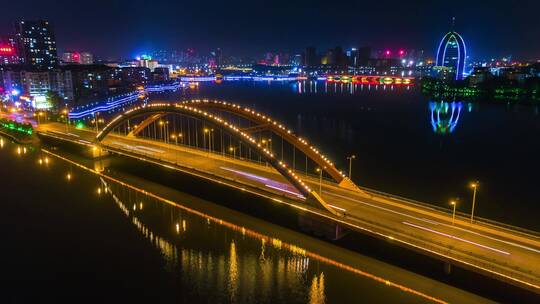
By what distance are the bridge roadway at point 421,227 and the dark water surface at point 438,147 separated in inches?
404

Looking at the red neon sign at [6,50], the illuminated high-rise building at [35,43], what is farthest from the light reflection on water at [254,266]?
the illuminated high-rise building at [35,43]

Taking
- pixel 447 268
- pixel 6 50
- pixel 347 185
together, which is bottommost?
pixel 447 268

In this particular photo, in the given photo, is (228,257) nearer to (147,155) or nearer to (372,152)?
(147,155)

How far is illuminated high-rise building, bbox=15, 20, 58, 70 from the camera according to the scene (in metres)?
167

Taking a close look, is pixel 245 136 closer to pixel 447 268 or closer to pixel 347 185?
pixel 347 185

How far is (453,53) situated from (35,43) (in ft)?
599

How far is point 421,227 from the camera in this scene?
2486cm

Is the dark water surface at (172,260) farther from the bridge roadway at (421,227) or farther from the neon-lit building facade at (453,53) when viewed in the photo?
the neon-lit building facade at (453,53)

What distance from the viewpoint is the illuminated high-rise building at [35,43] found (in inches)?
6560

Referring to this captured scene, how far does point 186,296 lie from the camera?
22656mm

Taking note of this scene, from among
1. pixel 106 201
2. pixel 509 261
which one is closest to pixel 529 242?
pixel 509 261

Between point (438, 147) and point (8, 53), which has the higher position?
point (8, 53)

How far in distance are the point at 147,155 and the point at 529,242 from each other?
1346 inches

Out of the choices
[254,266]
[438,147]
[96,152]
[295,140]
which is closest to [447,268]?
[254,266]
